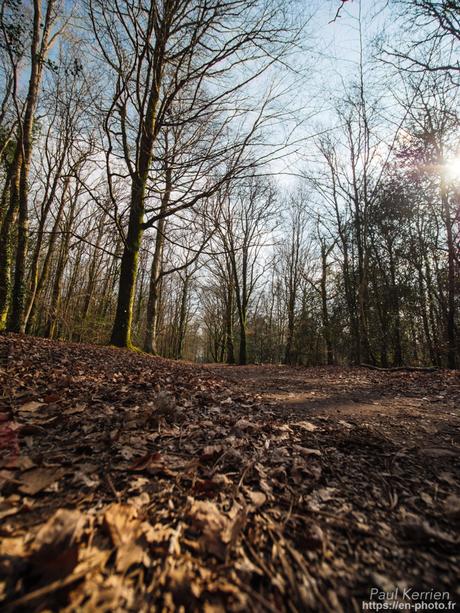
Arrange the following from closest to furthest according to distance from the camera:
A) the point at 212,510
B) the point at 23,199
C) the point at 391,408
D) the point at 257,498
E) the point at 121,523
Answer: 1. the point at 121,523
2. the point at 212,510
3. the point at 257,498
4. the point at 391,408
5. the point at 23,199

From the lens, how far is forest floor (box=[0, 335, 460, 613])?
80 cm

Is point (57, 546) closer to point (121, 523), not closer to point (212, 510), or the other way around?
point (121, 523)

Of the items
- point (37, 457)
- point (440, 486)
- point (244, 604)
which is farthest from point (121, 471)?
point (440, 486)

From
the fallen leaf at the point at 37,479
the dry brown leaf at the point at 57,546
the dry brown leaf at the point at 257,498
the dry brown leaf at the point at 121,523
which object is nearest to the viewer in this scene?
the dry brown leaf at the point at 57,546

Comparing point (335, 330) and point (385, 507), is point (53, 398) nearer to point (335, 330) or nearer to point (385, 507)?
point (385, 507)

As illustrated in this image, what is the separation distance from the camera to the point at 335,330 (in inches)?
669

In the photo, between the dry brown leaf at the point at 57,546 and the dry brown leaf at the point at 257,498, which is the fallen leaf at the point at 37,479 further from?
the dry brown leaf at the point at 257,498

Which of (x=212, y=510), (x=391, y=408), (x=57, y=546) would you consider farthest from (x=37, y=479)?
(x=391, y=408)

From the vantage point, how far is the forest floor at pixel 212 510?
2.62ft

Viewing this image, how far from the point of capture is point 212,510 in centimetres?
116

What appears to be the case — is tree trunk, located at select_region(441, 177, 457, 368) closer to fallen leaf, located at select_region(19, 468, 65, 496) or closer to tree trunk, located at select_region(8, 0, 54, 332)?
fallen leaf, located at select_region(19, 468, 65, 496)

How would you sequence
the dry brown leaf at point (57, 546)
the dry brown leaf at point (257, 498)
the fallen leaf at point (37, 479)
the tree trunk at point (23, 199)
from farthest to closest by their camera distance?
the tree trunk at point (23, 199)
the dry brown leaf at point (257, 498)
the fallen leaf at point (37, 479)
the dry brown leaf at point (57, 546)

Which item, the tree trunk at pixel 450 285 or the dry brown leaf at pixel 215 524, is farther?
the tree trunk at pixel 450 285

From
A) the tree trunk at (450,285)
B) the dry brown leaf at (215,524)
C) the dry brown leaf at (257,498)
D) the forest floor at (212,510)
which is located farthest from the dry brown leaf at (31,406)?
the tree trunk at (450,285)
